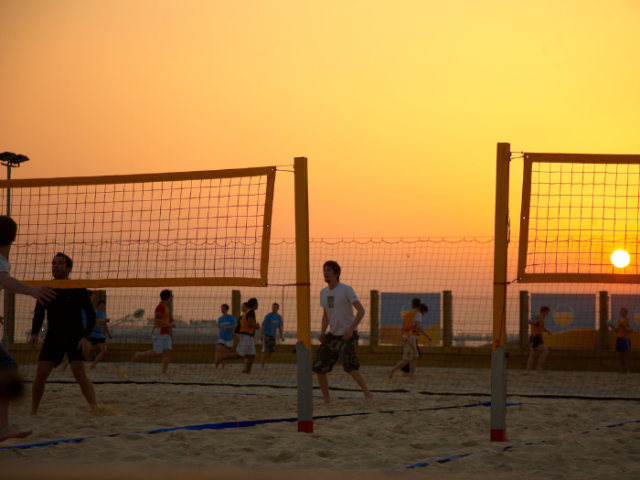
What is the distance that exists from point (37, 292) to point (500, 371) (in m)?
3.18

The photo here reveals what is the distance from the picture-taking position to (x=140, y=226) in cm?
627

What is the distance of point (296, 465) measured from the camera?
3.94 m

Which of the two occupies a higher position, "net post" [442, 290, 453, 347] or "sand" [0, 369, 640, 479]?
"net post" [442, 290, 453, 347]

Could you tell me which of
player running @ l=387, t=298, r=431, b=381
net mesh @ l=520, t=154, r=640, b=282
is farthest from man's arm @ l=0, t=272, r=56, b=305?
player running @ l=387, t=298, r=431, b=381

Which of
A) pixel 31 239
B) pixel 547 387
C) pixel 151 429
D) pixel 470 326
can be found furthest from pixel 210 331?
pixel 151 429

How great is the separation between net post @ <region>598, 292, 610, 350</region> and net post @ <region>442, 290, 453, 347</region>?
11.4ft

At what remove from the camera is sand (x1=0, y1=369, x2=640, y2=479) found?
388 cm

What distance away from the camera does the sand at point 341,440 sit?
3.88 metres

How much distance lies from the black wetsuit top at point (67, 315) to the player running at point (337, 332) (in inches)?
91.4

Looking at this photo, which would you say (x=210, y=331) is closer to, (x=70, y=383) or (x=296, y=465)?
(x=70, y=383)

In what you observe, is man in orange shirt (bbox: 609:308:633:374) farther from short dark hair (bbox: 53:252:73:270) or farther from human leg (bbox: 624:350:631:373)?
short dark hair (bbox: 53:252:73:270)

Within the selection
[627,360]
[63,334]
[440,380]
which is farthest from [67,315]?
[627,360]

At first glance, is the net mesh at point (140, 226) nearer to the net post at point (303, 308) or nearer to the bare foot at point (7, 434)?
the net post at point (303, 308)

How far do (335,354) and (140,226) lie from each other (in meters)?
2.36
